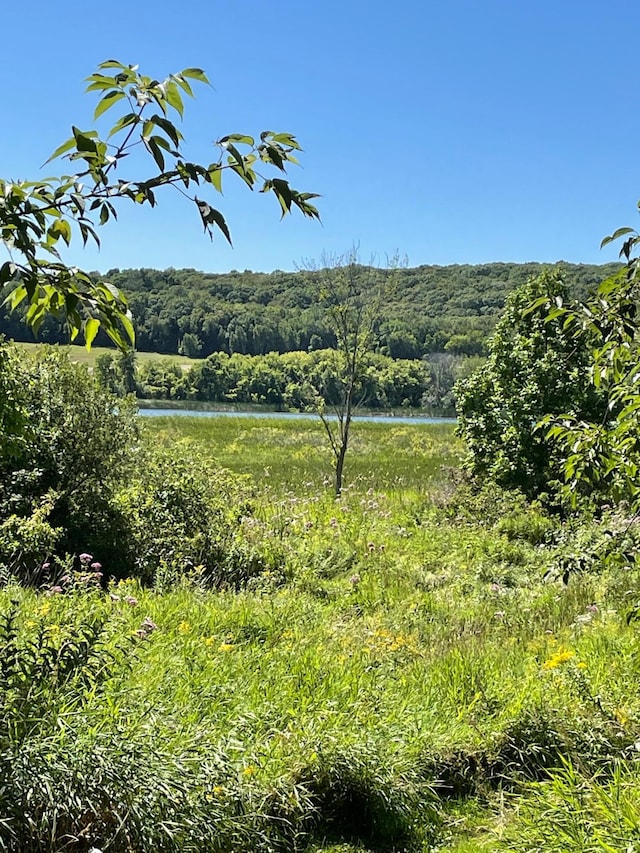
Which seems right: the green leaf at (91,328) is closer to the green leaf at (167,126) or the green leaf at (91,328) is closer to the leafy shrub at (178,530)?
the green leaf at (167,126)

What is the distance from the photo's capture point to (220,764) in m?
3.20

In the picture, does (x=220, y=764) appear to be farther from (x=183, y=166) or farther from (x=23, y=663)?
(x=183, y=166)

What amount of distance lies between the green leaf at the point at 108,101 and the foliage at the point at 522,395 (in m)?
11.5

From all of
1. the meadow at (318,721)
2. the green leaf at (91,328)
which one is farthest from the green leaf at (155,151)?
the meadow at (318,721)

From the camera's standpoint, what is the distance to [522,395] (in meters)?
13.4

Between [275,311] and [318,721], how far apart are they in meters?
103

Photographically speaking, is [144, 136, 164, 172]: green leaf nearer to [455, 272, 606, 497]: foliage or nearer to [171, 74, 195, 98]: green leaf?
[171, 74, 195, 98]: green leaf

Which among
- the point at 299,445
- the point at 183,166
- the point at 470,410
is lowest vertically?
the point at 299,445

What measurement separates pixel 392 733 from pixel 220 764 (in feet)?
3.94

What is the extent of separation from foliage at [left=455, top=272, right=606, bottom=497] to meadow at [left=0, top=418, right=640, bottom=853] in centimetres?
557

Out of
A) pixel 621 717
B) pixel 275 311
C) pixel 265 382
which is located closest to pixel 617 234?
pixel 621 717

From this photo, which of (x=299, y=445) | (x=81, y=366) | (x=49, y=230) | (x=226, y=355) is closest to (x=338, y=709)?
(x=49, y=230)

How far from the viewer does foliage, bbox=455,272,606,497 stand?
1307 cm

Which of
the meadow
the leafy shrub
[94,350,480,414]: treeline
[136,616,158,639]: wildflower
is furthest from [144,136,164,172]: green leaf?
[94,350,480,414]: treeline
